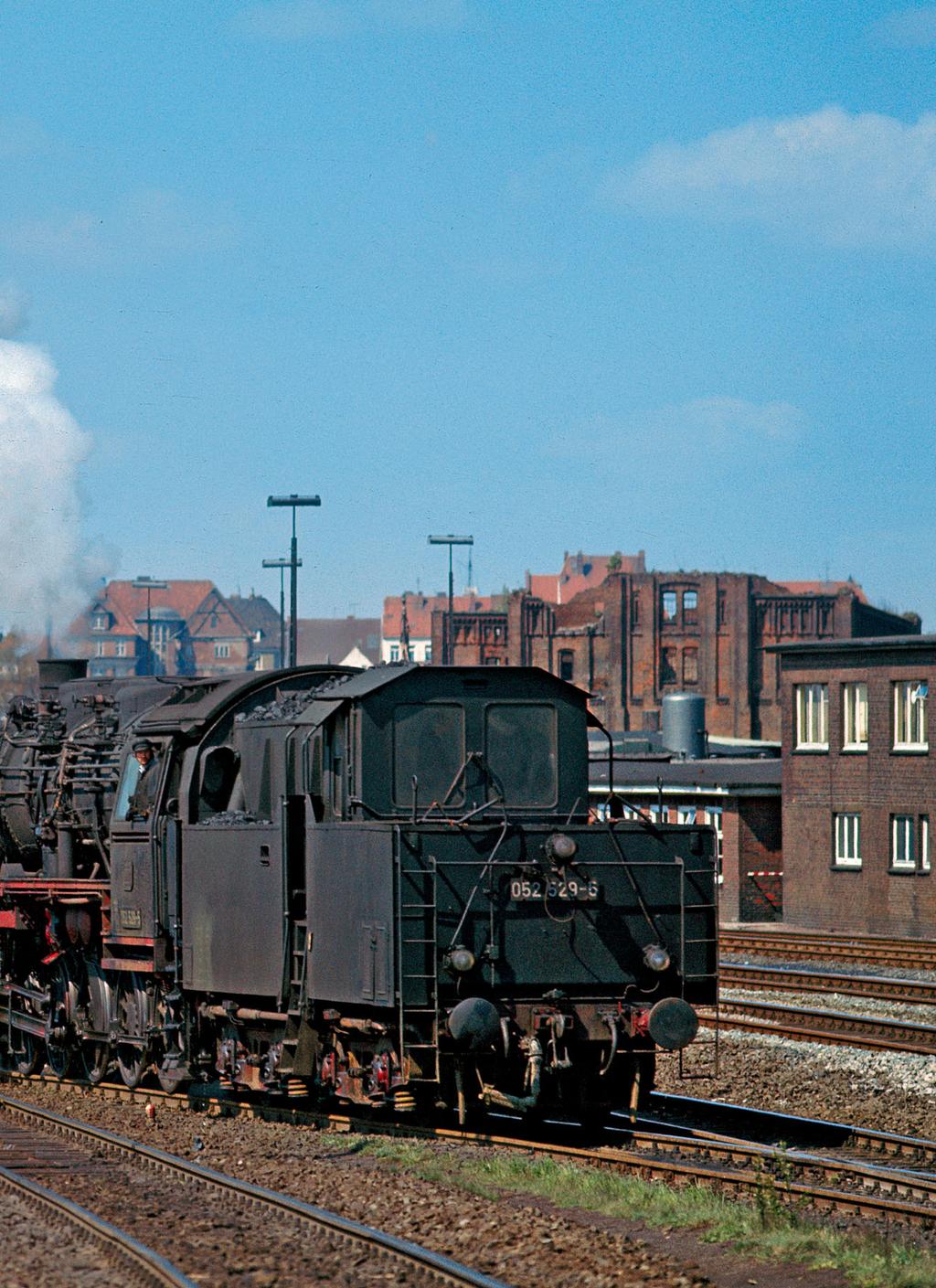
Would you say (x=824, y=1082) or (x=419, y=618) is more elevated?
(x=419, y=618)

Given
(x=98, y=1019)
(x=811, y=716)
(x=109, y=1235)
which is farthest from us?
(x=811, y=716)

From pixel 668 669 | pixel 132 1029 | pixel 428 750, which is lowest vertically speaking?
pixel 132 1029

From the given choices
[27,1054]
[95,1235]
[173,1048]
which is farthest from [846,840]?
[95,1235]

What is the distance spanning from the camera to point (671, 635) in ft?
288

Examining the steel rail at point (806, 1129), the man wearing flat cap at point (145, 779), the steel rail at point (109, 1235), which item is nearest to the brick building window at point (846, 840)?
the steel rail at point (806, 1129)

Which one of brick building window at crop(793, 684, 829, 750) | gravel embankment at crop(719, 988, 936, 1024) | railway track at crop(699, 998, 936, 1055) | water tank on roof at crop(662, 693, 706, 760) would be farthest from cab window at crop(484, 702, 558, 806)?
water tank on roof at crop(662, 693, 706, 760)

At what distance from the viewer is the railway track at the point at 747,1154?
36.3 feet

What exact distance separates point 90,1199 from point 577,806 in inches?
183

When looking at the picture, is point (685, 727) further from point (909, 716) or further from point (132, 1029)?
point (132, 1029)

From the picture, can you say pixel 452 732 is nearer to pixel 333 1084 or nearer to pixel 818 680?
pixel 333 1084

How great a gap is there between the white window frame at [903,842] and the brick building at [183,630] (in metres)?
115

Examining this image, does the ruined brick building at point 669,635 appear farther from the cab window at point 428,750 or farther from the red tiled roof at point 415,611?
the cab window at point 428,750

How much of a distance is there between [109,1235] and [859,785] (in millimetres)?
27567

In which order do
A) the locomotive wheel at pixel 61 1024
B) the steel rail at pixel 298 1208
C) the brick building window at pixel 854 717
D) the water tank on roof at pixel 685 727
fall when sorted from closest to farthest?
1. the steel rail at pixel 298 1208
2. the locomotive wheel at pixel 61 1024
3. the brick building window at pixel 854 717
4. the water tank on roof at pixel 685 727
